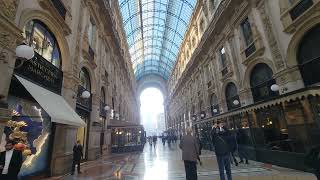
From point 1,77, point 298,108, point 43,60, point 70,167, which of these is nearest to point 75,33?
point 43,60

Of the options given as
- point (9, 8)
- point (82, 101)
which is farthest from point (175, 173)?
point (9, 8)

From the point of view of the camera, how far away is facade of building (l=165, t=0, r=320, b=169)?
323 inches

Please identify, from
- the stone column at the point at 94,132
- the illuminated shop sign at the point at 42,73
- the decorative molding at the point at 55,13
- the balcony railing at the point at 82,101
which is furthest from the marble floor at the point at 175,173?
the decorative molding at the point at 55,13

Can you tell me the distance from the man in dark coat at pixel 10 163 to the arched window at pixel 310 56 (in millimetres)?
11212

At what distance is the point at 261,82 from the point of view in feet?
41.9

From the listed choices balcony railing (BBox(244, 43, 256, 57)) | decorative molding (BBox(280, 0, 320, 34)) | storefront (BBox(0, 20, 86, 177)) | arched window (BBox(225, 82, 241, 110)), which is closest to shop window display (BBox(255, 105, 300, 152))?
decorative molding (BBox(280, 0, 320, 34))

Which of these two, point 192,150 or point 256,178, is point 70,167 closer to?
point 192,150

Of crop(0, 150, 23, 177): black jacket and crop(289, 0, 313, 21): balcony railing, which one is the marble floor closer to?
crop(0, 150, 23, 177): black jacket

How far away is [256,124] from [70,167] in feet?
32.4

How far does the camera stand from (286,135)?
9969mm

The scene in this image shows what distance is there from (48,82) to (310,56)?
1156cm

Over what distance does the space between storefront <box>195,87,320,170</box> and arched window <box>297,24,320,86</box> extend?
193cm

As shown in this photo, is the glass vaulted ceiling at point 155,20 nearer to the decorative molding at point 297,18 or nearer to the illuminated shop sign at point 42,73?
the decorative molding at point 297,18

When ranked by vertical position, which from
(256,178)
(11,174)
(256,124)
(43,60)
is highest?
(43,60)
